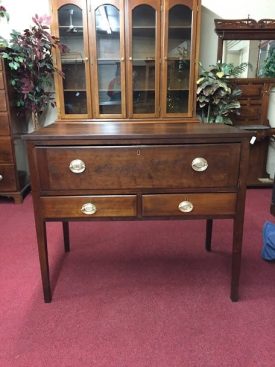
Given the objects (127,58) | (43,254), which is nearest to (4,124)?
(127,58)

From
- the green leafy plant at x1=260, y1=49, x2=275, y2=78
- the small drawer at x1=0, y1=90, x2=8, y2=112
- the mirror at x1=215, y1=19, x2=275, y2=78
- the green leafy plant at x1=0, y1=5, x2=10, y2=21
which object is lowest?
the small drawer at x1=0, y1=90, x2=8, y2=112

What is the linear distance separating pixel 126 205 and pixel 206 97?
1839 millimetres

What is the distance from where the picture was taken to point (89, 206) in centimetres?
120

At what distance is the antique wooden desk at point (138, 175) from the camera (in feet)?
3.68

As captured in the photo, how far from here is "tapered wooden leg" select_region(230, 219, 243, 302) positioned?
1.23 meters

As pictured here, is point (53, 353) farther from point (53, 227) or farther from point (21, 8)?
point (21, 8)

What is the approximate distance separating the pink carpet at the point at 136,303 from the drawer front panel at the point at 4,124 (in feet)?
3.14

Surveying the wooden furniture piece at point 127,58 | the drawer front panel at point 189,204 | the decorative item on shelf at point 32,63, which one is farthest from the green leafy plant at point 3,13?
the drawer front panel at point 189,204

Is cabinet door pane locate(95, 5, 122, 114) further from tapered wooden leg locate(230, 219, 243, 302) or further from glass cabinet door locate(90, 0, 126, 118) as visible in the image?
tapered wooden leg locate(230, 219, 243, 302)

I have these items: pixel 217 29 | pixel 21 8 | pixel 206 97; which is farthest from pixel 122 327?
pixel 21 8

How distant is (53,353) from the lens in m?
1.08

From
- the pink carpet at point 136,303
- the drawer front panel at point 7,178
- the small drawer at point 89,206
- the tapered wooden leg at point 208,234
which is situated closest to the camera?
the pink carpet at point 136,303

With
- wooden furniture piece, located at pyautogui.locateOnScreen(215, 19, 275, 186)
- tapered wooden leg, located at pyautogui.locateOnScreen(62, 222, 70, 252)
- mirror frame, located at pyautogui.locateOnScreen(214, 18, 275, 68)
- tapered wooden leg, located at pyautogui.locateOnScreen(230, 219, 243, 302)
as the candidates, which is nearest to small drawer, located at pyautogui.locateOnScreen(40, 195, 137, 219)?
tapered wooden leg, located at pyautogui.locateOnScreen(230, 219, 243, 302)

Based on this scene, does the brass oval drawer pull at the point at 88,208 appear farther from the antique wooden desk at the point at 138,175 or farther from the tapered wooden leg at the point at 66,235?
the tapered wooden leg at the point at 66,235
